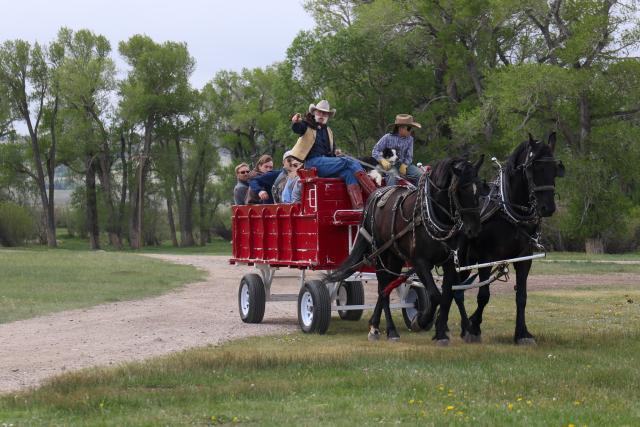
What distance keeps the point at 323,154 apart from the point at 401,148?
1126 millimetres

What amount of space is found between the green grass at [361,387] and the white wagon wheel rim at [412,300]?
7.15ft

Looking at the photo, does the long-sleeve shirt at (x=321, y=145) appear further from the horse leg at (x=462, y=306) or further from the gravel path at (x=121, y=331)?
the horse leg at (x=462, y=306)

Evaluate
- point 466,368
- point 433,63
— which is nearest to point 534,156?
point 466,368

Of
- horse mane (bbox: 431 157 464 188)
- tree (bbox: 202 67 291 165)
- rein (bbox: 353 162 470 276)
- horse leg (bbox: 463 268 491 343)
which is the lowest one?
horse leg (bbox: 463 268 491 343)

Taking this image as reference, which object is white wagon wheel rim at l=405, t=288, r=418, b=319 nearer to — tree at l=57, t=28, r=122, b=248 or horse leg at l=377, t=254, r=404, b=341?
horse leg at l=377, t=254, r=404, b=341

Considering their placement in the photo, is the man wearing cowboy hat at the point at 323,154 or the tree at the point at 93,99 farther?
the tree at the point at 93,99

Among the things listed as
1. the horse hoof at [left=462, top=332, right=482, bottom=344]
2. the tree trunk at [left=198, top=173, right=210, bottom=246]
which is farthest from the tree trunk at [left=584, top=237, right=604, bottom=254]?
the tree trunk at [left=198, top=173, right=210, bottom=246]

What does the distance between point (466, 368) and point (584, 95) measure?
3366 cm

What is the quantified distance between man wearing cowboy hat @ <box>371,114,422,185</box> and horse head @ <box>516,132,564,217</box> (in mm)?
2663

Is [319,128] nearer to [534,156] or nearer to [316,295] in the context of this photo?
[316,295]

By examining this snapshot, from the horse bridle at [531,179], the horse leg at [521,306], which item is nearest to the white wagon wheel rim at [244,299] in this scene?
the horse leg at [521,306]

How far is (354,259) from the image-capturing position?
14.7 m

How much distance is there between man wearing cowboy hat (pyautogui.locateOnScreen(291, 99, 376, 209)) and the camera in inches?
602

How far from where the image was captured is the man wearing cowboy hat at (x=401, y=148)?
1553 cm
